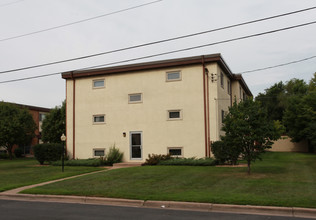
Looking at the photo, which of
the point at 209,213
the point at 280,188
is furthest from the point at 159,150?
the point at 209,213

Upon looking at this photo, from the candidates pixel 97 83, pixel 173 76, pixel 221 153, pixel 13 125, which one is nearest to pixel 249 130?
Answer: pixel 221 153

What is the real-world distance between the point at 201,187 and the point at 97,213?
4.03 meters

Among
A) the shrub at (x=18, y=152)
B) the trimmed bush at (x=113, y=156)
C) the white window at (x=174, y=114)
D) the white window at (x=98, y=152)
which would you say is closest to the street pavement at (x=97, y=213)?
the trimmed bush at (x=113, y=156)

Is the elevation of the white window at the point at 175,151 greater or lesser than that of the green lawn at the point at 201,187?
greater

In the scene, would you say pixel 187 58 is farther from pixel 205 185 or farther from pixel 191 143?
pixel 205 185

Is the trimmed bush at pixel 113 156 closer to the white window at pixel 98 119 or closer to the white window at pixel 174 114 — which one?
the white window at pixel 98 119

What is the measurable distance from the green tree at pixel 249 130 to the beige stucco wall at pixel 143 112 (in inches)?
243

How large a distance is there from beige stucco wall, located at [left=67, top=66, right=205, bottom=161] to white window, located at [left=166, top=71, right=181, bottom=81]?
0.25 meters

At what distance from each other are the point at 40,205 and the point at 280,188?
7.55 meters

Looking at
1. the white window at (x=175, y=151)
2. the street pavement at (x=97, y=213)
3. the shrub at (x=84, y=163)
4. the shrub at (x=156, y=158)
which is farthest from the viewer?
the white window at (x=175, y=151)

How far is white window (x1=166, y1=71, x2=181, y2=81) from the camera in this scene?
21109mm

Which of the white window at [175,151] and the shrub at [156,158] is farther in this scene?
the white window at [175,151]

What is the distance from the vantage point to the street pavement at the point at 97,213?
776 centimetres

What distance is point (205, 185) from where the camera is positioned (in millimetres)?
11359
